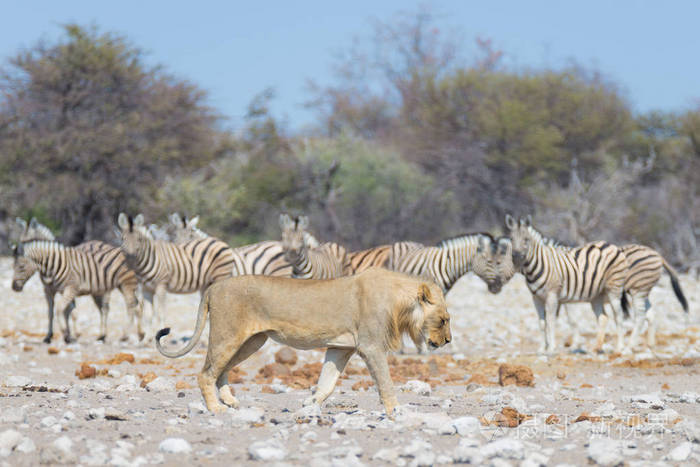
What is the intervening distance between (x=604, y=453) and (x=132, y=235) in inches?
423

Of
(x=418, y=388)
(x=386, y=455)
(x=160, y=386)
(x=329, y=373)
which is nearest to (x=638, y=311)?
(x=418, y=388)

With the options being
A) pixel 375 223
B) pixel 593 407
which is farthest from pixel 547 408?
pixel 375 223

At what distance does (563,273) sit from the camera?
14.0 m

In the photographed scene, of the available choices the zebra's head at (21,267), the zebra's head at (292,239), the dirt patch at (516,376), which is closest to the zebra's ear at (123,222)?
the zebra's head at (21,267)

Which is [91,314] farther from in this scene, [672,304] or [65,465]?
[65,465]

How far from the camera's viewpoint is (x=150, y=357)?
42.3 ft

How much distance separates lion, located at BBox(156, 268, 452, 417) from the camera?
704cm

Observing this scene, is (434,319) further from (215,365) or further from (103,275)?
(103,275)

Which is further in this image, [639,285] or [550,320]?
[639,285]

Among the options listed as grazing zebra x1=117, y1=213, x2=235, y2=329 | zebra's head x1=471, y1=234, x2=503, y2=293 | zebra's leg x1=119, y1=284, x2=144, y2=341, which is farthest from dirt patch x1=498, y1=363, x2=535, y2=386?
zebra's leg x1=119, y1=284, x2=144, y2=341

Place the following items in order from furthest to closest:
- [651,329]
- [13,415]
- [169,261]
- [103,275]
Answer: [103,275]
[169,261]
[651,329]
[13,415]

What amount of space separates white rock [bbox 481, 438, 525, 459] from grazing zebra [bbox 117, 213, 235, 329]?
1011 centimetres

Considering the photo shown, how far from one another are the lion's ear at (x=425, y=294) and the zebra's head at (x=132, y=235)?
8.63 m

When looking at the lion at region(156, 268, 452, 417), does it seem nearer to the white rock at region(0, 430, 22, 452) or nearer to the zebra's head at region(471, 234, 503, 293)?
the white rock at region(0, 430, 22, 452)
